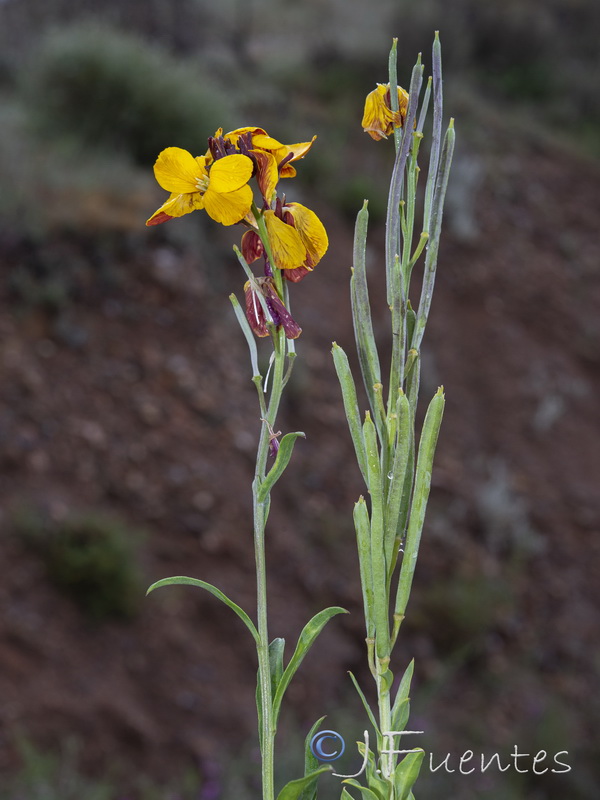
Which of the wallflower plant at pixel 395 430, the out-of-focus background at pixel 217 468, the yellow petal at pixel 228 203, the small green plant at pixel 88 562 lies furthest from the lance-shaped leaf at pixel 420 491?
the small green plant at pixel 88 562

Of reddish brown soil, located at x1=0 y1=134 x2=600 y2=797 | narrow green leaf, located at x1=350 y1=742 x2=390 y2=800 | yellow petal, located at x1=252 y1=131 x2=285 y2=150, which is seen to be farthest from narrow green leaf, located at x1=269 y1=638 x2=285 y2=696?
reddish brown soil, located at x1=0 y1=134 x2=600 y2=797

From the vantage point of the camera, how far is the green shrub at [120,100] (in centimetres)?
566

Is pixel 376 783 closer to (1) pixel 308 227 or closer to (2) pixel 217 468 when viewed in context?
(1) pixel 308 227

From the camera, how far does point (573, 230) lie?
8109 millimetres

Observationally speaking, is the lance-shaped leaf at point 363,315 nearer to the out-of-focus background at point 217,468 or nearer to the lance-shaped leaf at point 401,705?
the lance-shaped leaf at point 401,705

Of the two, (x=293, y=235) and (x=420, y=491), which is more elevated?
(x=293, y=235)

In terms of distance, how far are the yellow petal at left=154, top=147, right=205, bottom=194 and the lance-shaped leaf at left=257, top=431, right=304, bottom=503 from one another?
0.25 meters

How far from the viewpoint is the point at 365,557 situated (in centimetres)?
78

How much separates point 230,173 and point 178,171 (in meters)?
0.06

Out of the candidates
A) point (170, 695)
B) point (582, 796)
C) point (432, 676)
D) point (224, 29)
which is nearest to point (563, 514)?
point (432, 676)

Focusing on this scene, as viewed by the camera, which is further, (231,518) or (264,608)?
(231,518)

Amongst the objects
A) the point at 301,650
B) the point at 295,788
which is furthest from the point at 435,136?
the point at 295,788

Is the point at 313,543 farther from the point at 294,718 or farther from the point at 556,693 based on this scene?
the point at 556,693

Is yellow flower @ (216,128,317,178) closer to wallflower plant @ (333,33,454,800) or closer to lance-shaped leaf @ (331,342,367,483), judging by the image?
wallflower plant @ (333,33,454,800)
